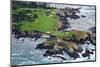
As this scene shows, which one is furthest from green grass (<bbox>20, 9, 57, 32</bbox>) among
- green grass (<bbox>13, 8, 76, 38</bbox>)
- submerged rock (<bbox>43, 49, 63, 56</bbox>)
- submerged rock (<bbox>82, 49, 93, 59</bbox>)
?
submerged rock (<bbox>82, 49, 93, 59</bbox>)

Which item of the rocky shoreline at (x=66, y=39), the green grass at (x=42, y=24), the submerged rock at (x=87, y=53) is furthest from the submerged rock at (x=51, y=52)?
the submerged rock at (x=87, y=53)

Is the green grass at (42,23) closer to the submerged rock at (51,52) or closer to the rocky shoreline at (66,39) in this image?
the rocky shoreline at (66,39)

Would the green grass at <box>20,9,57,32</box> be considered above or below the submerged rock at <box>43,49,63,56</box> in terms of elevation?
above

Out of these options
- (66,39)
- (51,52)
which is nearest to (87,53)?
(66,39)

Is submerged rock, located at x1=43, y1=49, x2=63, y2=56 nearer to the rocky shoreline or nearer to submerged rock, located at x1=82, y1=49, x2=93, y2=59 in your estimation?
the rocky shoreline

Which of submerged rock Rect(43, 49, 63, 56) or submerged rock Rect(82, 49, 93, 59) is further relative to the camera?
submerged rock Rect(82, 49, 93, 59)

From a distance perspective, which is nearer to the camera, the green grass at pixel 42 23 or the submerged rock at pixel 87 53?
the green grass at pixel 42 23

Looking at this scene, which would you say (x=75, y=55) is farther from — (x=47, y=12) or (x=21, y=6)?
(x=21, y=6)

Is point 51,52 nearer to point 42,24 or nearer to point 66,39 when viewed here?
point 66,39

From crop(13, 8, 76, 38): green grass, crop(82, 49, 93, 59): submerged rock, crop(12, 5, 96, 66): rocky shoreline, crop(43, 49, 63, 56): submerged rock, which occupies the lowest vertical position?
crop(82, 49, 93, 59): submerged rock

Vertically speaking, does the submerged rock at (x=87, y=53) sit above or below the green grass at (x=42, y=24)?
below

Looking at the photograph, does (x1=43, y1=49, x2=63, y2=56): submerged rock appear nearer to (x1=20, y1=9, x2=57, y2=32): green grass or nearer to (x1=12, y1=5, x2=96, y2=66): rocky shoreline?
(x1=12, y1=5, x2=96, y2=66): rocky shoreline
